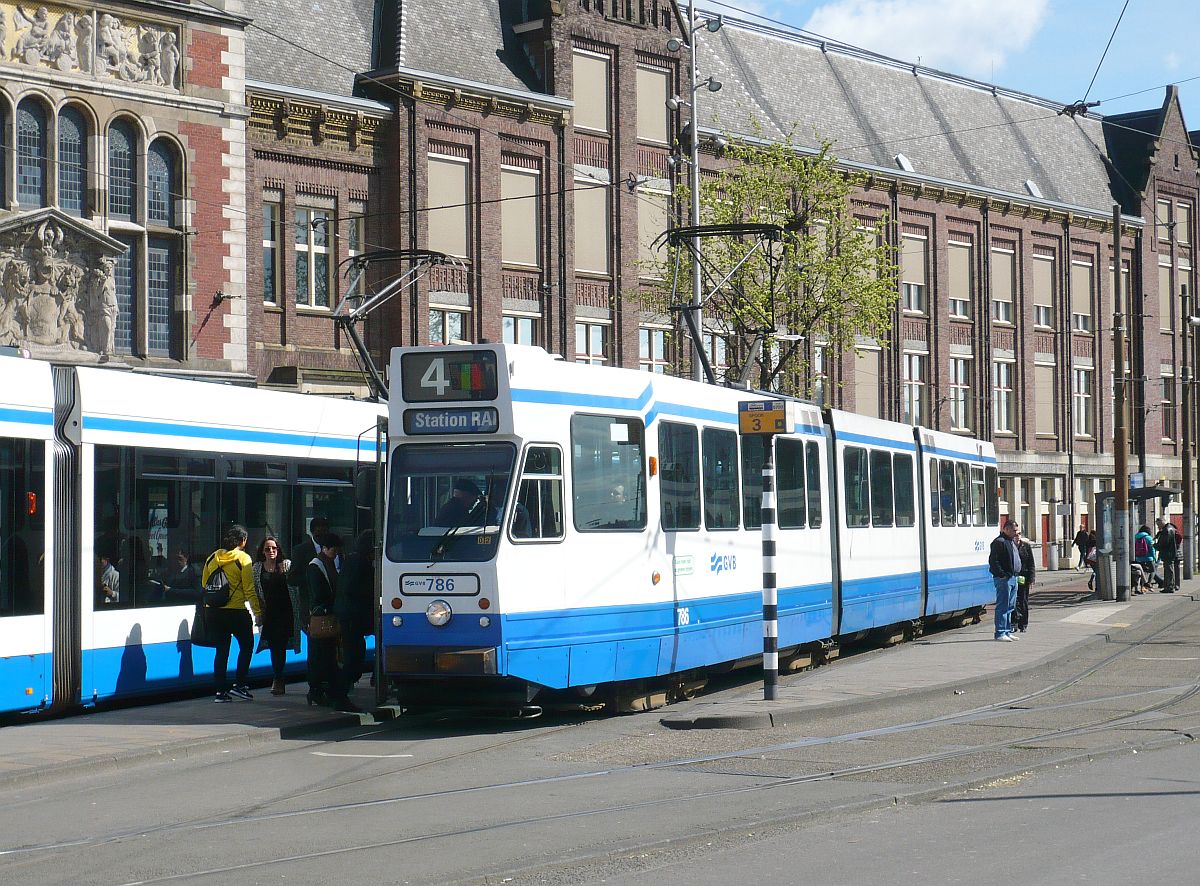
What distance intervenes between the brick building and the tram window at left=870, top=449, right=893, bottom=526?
44.2 feet

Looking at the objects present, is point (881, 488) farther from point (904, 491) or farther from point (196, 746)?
point (196, 746)

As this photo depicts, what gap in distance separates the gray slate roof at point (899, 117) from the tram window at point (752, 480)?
30.1 m

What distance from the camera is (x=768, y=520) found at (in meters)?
15.9

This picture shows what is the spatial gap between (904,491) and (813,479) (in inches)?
174

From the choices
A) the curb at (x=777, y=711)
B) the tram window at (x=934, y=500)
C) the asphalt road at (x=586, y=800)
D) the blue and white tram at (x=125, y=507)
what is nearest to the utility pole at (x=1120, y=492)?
A: the tram window at (x=934, y=500)

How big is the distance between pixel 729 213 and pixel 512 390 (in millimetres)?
21899

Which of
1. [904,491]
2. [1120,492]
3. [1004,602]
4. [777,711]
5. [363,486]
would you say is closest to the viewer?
[777,711]

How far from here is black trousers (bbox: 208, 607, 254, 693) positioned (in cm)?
1566

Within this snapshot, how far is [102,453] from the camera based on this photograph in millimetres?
15188

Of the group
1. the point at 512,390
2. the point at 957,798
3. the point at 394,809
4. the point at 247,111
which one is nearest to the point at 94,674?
the point at 512,390

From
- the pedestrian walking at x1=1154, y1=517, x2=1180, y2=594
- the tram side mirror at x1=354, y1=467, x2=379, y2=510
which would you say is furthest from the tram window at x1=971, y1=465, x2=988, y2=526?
the tram side mirror at x1=354, y1=467, x2=379, y2=510

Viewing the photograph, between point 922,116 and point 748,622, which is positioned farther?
point 922,116

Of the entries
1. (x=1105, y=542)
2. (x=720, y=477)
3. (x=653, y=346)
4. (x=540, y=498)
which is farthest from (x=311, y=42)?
(x=540, y=498)

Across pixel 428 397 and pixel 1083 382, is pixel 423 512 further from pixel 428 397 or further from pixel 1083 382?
pixel 1083 382
